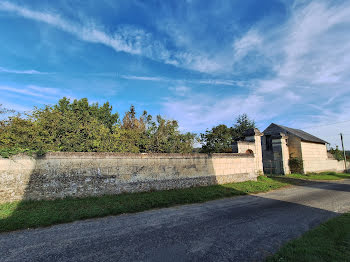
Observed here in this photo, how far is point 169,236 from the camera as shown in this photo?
4426 mm

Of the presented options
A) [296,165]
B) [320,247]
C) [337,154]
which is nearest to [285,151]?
[296,165]

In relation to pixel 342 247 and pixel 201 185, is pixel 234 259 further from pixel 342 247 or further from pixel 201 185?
pixel 201 185

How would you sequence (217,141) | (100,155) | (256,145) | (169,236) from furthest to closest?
1. (217,141)
2. (256,145)
3. (100,155)
4. (169,236)

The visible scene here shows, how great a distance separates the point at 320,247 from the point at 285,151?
21.4 metres

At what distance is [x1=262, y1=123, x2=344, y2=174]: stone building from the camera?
71.0 ft

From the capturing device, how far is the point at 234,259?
11.1ft

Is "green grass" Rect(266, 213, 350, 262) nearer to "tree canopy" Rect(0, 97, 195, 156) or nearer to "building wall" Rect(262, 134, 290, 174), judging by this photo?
"tree canopy" Rect(0, 97, 195, 156)

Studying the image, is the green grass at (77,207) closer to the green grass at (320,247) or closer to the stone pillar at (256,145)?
the green grass at (320,247)

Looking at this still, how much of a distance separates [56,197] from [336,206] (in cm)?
1197

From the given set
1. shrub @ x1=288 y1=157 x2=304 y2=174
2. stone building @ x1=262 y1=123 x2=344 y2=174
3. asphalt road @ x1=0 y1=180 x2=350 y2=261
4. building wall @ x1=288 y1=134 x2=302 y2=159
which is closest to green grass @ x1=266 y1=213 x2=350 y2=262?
asphalt road @ x1=0 y1=180 x2=350 y2=261

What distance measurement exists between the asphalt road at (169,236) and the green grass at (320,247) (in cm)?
29

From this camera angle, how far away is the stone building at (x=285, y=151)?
2164 cm

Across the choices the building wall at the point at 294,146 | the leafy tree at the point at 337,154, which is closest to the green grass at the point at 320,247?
the building wall at the point at 294,146

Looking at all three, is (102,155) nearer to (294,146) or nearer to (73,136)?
(73,136)
